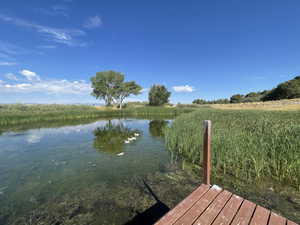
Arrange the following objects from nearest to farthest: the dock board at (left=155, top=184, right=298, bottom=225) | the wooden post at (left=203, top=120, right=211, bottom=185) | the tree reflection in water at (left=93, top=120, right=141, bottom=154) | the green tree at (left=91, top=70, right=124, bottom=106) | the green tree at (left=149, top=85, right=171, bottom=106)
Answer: the dock board at (left=155, top=184, right=298, bottom=225), the wooden post at (left=203, top=120, right=211, bottom=185), the tree reflection in water at (left=93, top=120, right=141, bottom=154), the green tree at (left=91, top=70, right=124, bottom=106), the green tree at (left=149, top=85, right=171, bottom=106)

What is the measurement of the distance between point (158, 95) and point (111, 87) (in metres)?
13.9

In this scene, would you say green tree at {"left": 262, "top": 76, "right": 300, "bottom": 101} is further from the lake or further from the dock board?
the dock board

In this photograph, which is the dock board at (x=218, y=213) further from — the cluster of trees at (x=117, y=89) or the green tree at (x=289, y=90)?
the green tree at (x=289, y=90)

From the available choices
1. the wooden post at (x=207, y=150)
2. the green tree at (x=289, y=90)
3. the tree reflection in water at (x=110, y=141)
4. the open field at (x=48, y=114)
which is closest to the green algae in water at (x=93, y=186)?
the tree reflection in water at (x=110, y=141)

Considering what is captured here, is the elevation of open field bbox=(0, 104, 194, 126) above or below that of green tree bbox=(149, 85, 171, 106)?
below

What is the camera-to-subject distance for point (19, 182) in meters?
3.69

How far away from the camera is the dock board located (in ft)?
4.80

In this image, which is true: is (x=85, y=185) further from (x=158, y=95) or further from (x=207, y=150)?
(x=158, y=95)

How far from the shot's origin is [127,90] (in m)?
37.3

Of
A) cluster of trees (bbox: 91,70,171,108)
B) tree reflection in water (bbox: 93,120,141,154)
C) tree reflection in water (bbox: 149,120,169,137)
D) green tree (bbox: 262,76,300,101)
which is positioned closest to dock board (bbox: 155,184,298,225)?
tree reflection in water (bbox: 93,120,141,154)

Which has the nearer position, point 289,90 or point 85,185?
point 85,185

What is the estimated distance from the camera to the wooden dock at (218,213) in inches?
57.6

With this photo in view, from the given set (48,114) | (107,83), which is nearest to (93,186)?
(48,114)

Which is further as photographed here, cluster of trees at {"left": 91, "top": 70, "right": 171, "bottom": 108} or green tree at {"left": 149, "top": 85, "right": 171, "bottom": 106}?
green tree at {"left": 149, "top": 85, "right": 171, "bottom": 106}
